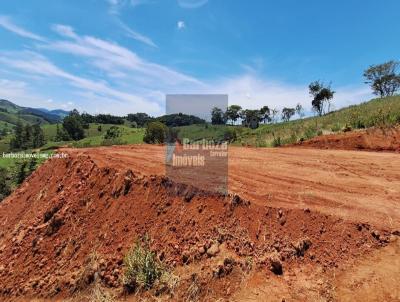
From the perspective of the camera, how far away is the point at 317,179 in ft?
23.8

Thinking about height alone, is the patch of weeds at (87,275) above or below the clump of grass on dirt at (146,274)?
below

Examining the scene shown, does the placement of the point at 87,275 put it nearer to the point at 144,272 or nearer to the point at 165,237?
the point at 144,272

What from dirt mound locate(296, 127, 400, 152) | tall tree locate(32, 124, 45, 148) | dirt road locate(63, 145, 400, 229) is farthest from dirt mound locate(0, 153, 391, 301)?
tall tree locate(32, 124, 45, 148)

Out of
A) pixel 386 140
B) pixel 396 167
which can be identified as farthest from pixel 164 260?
pixel 386 140

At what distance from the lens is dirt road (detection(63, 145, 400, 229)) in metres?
5.78

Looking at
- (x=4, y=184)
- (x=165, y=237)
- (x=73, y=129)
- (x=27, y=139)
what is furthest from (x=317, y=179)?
(x=27, y=139)

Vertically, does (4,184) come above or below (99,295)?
below

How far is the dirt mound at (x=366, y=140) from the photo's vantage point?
1159 cm

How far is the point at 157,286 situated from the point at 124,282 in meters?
0.57

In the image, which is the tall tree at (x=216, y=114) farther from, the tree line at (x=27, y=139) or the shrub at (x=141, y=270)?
the tree line at (x=27, y=139)

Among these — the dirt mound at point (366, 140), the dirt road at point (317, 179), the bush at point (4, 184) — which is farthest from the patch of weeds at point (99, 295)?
the bush at point (4, 184)

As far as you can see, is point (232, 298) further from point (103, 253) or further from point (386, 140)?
point (386, 140)

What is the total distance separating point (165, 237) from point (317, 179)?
11.6ft

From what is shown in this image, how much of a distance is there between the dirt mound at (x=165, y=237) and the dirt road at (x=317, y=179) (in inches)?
16.3
